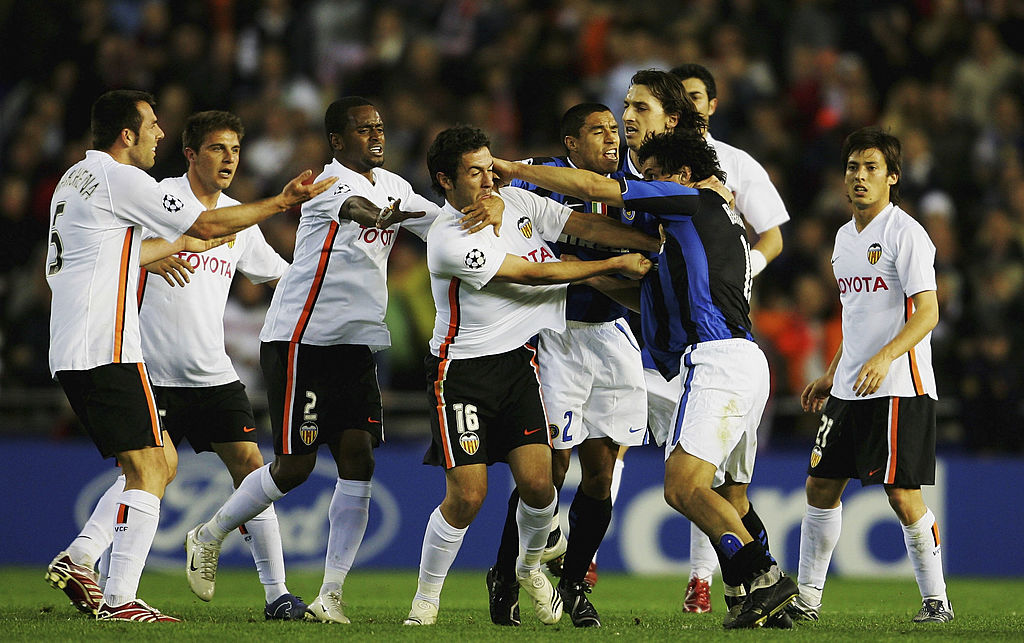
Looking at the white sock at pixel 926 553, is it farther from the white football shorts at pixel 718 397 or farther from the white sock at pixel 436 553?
the white sock at pixel 436 553

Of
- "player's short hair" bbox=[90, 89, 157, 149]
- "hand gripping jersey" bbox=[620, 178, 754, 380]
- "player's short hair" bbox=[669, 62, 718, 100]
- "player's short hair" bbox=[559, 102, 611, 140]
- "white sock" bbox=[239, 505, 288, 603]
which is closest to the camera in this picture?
"hand gripping jersey" bbox=[620, 178, 754, 380]

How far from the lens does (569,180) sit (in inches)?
255

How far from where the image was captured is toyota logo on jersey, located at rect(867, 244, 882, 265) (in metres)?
7.13

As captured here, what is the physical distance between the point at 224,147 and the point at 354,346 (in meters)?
1.36

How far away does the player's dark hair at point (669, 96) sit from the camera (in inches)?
288

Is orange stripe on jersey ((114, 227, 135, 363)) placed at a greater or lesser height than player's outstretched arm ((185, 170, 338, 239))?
lesser

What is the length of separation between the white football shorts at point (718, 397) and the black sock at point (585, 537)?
2.55 ft

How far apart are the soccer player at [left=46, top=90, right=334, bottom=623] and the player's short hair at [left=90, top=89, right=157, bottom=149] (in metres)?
0.13

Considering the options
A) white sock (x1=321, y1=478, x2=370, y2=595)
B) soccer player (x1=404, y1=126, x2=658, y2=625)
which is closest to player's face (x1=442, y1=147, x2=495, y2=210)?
soccer player (x1=404, y1=126, x2=658, y2=625)

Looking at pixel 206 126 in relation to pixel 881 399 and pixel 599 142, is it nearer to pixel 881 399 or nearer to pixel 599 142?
pixel 599 142

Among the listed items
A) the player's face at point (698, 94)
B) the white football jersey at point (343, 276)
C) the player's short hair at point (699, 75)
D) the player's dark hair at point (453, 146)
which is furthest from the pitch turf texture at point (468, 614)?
the player's short hair at point (699, 75)

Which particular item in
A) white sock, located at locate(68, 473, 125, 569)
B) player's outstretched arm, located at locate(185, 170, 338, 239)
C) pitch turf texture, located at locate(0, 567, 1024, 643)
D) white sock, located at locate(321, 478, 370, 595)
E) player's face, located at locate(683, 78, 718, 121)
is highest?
player's face, located at locate(683, 78, 718, 121)

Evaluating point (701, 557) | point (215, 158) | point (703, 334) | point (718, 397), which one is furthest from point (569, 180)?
point (701, 557)

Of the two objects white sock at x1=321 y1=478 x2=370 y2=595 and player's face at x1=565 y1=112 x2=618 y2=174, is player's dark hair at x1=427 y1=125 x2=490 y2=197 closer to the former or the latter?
player's face at x1=565 y1=112 x2=618 y2=174
